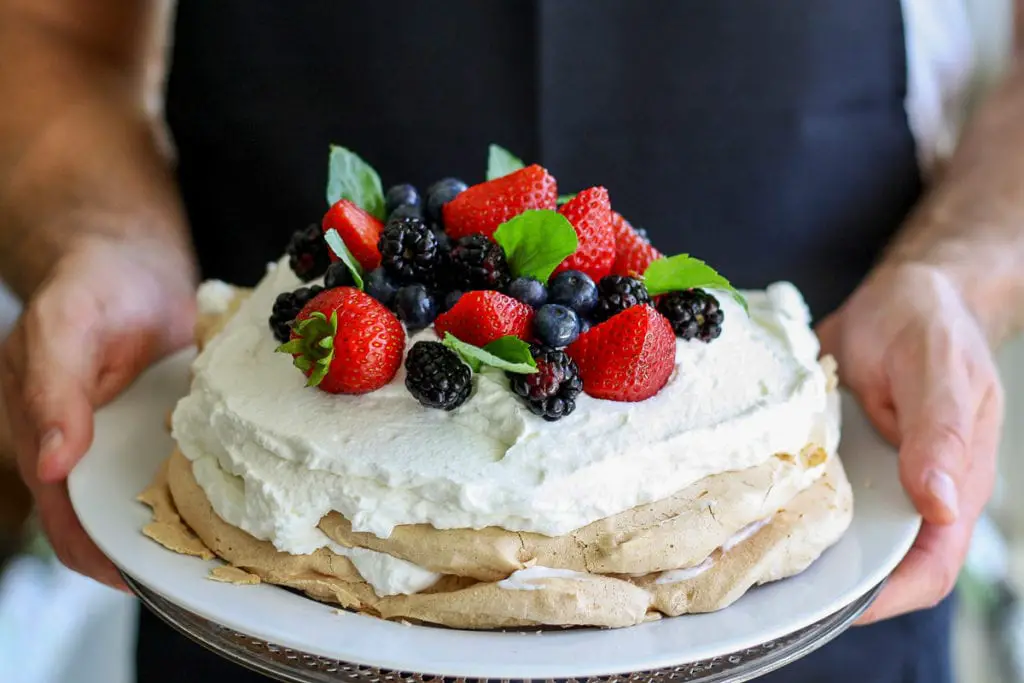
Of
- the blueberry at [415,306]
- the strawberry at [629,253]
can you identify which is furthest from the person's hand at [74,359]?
the strawberry at [629,253]

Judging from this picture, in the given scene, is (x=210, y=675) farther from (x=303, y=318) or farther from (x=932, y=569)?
(x=932, y=569)

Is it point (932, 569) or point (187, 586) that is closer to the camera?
point (187, 586)

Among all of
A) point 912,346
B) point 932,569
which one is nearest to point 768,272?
point 912,346

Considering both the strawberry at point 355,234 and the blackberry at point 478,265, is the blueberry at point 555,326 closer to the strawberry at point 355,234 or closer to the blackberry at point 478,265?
the blackberry at point 478,265

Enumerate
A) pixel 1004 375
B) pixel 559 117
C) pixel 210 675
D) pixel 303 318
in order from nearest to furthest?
pixel 303 318, pixel 210 675, pixel 559 117, pixel 1004 375

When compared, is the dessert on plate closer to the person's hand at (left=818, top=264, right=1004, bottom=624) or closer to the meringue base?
the meringue base

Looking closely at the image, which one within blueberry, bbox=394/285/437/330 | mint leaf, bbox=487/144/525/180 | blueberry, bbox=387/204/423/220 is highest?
mint leaf, bbox=487/144/525/180

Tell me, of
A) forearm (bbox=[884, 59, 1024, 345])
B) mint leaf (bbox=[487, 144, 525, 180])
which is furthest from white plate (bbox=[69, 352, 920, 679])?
mint leaf (bbox=[487, 144, 525, 180])
